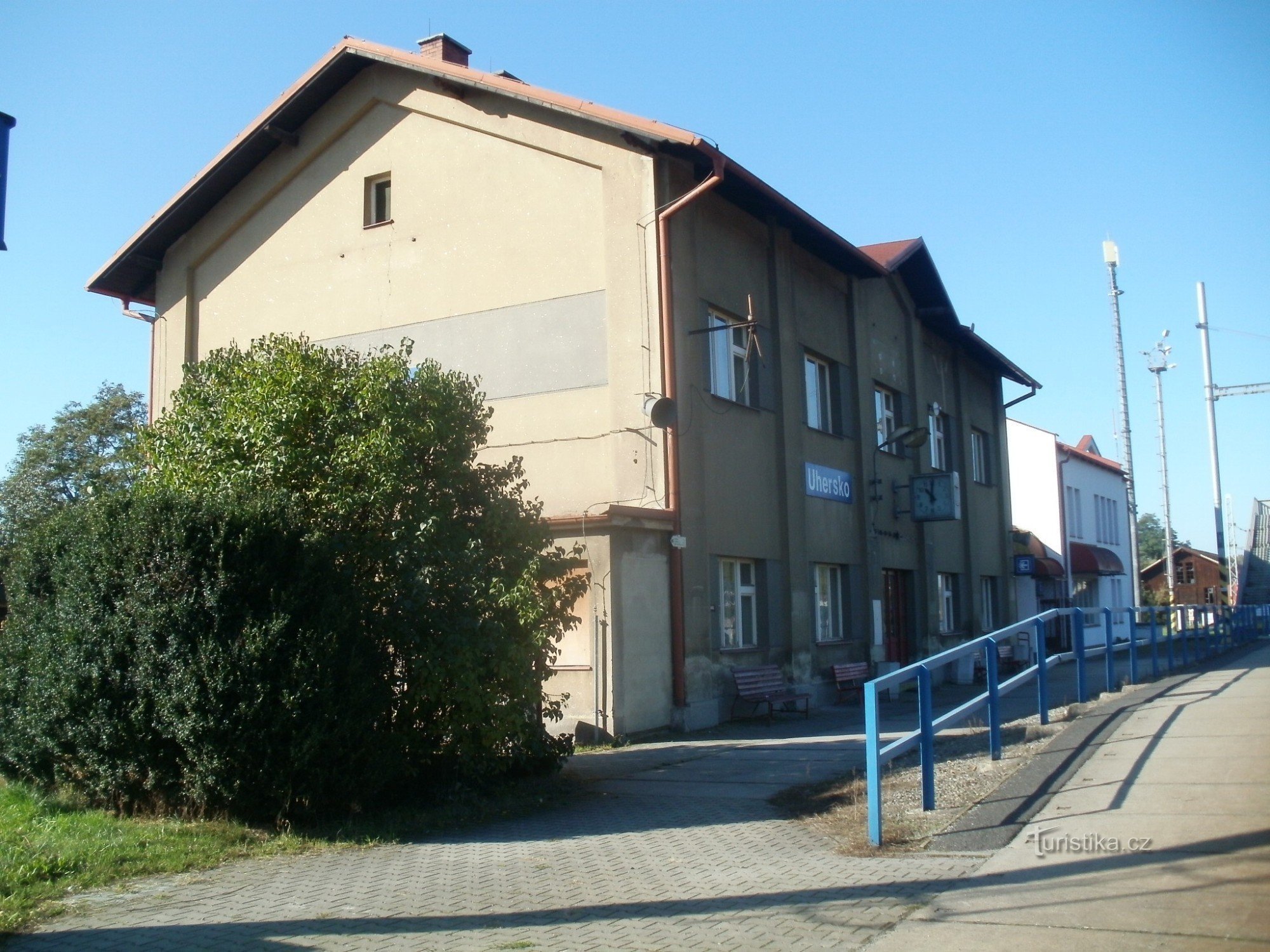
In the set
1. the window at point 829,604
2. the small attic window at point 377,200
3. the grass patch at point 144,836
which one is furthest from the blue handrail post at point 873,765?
the small attic window at point 377,200

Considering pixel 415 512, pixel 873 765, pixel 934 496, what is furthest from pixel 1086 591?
pixel 873 765

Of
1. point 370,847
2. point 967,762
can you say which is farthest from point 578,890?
point 967,762

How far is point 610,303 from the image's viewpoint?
15.4 meters

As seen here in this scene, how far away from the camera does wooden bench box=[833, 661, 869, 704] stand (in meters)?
18.7

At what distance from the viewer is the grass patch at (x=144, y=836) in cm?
702

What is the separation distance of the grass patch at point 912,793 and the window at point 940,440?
13.6 metres

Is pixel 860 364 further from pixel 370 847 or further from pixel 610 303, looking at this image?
pixel 370 847

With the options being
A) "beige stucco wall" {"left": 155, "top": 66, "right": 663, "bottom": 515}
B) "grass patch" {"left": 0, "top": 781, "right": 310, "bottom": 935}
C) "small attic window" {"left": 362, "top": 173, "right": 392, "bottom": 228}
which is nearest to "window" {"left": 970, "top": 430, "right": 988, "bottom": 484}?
"beige stucco wall" {"left": 155, "top": 66, "right": 663, "bottom": 515}

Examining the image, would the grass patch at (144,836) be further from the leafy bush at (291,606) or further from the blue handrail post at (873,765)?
the blue handrail post at (873,765)

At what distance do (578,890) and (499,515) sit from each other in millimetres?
4017

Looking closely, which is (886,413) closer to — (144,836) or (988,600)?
(988,600)

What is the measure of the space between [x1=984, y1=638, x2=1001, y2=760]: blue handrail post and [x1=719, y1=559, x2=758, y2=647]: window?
651cm

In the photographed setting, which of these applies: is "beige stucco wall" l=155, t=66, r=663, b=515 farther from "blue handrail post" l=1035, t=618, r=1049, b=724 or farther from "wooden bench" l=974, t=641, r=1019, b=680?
"wooden bench" l=974, t=641, r=1019, b=680

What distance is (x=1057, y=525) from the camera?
37.0 meters
